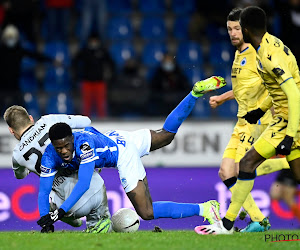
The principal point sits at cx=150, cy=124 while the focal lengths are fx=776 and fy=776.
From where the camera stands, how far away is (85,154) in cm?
827

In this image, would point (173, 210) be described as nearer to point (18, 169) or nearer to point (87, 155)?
point (87, 155)

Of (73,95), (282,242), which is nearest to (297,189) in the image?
(73,95)

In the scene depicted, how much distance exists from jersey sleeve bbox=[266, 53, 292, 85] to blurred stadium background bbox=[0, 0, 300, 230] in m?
4.50

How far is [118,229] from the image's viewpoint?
8.81 meters

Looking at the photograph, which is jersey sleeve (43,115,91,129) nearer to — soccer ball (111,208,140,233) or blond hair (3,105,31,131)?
blond hair (3,105,31,131)

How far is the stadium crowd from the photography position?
12.9 metres

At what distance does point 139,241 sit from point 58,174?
1.85 m

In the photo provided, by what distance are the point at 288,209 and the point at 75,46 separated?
571 cm

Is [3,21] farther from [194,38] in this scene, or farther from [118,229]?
[118,229]

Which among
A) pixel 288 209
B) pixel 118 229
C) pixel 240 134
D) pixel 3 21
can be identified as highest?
pixel 3 21

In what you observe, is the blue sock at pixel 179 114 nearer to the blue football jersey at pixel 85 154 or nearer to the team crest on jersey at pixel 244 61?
the team crest on jersey at pixel 244 61

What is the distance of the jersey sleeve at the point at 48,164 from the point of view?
8367mm

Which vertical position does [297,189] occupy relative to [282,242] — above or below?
below

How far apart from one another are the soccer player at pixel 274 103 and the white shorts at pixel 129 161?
1.03 m
